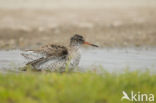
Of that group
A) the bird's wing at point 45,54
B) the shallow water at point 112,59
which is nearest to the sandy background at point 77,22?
the shallow water at point 112,59

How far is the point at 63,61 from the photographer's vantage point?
9.37m

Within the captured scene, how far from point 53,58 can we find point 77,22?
8.15 meters

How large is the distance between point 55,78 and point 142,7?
1398 centimetres

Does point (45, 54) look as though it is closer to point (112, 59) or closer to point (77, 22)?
point (112, 59)

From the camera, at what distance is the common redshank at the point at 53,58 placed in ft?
30.5

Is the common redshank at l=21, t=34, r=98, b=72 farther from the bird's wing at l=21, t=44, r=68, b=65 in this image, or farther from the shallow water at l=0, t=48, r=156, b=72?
the shallow water at l=0, t=48, r=156, b=72

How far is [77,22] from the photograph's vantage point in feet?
57.3

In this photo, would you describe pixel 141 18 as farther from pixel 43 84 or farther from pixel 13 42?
pixel 43 84

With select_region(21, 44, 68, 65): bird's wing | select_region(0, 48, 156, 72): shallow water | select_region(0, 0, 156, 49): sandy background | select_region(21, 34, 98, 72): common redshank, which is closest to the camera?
select_region(21, 34, 98, 72): common redshank

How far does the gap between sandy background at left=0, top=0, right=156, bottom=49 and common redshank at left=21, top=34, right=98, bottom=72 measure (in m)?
4.45

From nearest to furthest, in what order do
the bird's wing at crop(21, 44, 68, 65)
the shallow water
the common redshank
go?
the common redshank
the bird's wing at crop(21, 44, 68, 65)
the shallow water

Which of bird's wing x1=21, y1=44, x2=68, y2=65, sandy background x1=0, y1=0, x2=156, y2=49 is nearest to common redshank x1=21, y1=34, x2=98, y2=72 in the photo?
bird's wing x1=21, y1=44, x2=68, y2=65

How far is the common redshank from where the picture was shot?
30.5ft

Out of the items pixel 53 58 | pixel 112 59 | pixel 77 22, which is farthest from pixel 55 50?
pixel 77 22
